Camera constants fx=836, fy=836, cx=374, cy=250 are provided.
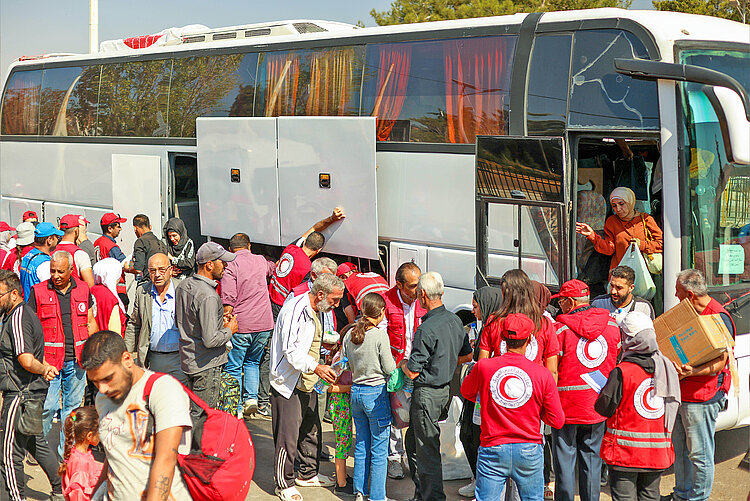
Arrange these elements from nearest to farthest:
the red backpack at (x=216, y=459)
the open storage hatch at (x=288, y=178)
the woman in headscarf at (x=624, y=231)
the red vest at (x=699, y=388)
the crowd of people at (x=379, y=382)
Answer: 1. the red backpack at (x=216, y=459)
2. the crowd of people at (x=379, y=382)
3. the red vest at (x=699, y=388)
4. the woman in headscarf at (x=624, y=231)
5. the open storage hatch at (x=288, y=178)

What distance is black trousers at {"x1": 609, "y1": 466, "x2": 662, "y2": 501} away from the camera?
553 centimetres

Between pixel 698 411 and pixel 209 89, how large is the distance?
822cm

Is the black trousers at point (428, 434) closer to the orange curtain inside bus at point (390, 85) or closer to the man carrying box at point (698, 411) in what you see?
the man carrying box at point (698, 411)

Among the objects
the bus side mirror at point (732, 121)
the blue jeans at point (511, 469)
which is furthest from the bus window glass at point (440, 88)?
the blue jeans at point (511, 469)

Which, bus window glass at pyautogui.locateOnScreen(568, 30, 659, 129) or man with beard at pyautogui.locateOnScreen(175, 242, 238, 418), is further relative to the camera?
bus window glass at pyautogui.locateOnScreen(568, 30, 659, 129)

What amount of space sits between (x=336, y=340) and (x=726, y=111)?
3.65 m

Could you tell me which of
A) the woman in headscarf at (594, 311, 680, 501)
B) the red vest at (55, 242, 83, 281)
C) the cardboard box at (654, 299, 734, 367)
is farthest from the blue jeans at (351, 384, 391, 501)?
the red vest at (55, 242, 83, 281)

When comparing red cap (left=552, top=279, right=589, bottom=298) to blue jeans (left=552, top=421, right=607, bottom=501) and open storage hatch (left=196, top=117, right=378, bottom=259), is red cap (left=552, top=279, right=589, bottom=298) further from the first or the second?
open storage hatch (left=196, top=117, right=378, bottom=259)

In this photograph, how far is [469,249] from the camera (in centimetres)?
878

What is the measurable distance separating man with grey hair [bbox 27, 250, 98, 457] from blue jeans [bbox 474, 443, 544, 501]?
347 centimetres

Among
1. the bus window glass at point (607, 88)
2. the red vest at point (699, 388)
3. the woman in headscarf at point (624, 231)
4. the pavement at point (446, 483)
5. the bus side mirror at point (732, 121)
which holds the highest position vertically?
the bus window glass at point (607, 88)

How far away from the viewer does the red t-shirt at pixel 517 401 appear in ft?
16.9

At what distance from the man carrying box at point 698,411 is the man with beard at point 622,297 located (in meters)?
0.42

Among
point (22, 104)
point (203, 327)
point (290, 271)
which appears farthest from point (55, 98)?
point (203, 327)
